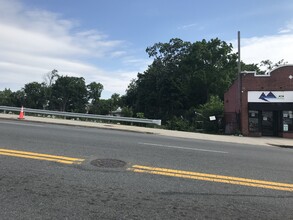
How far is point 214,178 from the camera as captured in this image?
7348 mm

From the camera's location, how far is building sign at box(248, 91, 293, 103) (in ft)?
81.4

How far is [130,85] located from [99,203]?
8473 centimetres

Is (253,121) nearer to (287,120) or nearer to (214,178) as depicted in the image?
(287,120)

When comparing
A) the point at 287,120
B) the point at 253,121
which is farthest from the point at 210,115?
the point at 287,120

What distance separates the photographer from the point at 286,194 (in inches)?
254

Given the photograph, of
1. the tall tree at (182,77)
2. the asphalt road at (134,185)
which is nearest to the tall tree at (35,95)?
the tall tree at (182,77)

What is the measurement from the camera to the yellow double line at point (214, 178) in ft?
22.9

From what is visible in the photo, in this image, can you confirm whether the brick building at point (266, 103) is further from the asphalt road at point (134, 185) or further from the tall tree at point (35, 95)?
the tall tree at point (35, 95)

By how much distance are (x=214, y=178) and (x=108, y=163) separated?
2577 mm

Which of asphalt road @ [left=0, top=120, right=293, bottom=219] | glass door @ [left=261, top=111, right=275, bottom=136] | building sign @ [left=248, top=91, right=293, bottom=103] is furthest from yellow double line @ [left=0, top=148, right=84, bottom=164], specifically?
glass door @ [left=261, top=111, right=275, bottom=136]

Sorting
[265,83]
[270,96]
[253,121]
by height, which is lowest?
[253,121]

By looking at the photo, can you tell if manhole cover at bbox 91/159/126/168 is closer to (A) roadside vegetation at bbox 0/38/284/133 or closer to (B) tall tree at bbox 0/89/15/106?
(A) roadside vegetation at bbox 0/38/284/133

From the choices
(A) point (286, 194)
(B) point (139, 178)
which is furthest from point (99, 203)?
(A) point (286, 194)

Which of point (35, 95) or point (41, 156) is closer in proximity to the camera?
point (41, 156)
